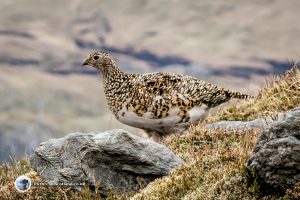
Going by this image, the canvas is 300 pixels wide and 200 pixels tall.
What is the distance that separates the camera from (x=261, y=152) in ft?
21.7

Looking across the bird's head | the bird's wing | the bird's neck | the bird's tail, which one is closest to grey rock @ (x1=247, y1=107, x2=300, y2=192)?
the bird's wing

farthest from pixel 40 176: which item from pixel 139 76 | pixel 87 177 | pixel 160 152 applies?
pixel 139 76

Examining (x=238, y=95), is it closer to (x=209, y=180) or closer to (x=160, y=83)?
(x=160, y=83)

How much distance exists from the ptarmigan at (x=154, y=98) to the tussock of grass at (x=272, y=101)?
2088 mm

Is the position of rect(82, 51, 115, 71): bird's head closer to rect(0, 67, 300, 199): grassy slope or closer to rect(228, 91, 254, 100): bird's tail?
rect(0, 67, 300, 199): grassy slope

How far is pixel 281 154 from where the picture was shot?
6410 mm

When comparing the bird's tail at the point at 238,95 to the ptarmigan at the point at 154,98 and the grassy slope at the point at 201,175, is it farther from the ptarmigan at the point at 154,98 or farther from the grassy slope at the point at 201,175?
the ptarmigan at the point at 154,98

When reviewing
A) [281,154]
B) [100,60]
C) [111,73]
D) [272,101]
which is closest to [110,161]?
[111,73]

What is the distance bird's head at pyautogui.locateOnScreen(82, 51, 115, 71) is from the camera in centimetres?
1238

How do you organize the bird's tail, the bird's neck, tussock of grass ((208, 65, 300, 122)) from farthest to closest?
tussock of grass ((208, 65, 300, 122)) → the bird's tail → the bird's neck

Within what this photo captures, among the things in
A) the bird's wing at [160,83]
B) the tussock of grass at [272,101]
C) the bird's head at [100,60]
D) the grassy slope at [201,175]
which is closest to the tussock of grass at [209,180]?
the grassy slope at [201,175]

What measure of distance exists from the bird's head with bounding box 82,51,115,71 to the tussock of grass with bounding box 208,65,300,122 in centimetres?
338

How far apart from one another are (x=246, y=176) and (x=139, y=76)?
5.27 metres

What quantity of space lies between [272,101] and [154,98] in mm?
3912
